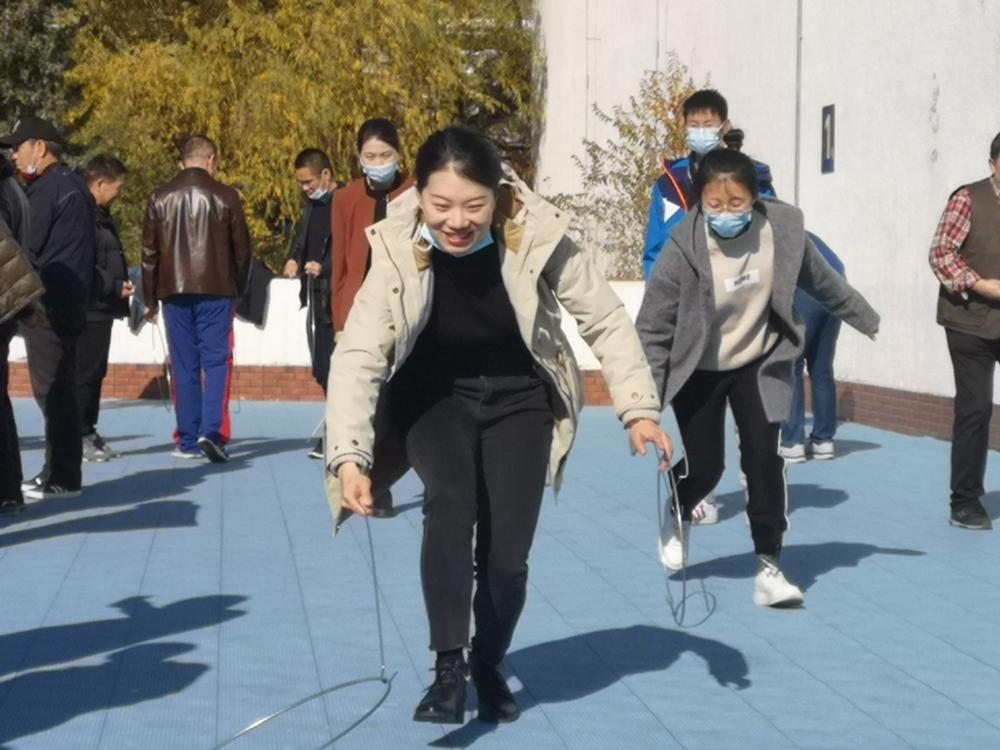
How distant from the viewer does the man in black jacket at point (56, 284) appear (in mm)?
9805

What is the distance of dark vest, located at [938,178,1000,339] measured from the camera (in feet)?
29.2

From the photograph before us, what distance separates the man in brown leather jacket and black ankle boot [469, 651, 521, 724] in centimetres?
692

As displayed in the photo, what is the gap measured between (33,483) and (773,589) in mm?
4812

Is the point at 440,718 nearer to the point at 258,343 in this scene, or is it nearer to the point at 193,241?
the point at 193,241

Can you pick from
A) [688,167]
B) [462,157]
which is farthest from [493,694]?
[688,167]

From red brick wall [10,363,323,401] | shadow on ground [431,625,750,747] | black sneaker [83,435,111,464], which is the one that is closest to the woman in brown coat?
black sneaker [83,435,111,464]

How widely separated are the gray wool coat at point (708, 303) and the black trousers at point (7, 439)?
3.18 meters

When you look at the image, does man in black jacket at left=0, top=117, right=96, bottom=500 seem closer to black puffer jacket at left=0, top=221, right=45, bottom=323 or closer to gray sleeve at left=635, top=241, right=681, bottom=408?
black puffer jacket at left=0, top=221, right=45, bottom=323

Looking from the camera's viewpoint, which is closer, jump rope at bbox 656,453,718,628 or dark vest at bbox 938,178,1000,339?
jump rope at bbox 656,453,718,628

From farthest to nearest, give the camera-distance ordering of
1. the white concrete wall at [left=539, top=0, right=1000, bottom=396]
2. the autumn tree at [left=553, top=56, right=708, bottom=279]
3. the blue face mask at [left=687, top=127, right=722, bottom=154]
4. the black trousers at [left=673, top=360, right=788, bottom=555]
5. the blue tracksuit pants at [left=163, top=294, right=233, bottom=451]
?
1. the autumn tree at [left=553, top=56, right=708, bottom=279]
2. the white concrete wall at [left=539, top=0, right=1000, bottom=396]
3. the blue tracksuit pants at [left=163, top=294, right=233, bottom=451]
4. the blue face mask at [left=687, top=127, right=722, bottom=154]
5. the black trousers at [left=673, top=360, right=788, bottom=555]

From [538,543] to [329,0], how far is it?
2022 cm

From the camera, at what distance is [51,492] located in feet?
33.0

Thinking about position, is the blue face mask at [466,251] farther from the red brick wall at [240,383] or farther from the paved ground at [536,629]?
the red brick wall at [240,383]

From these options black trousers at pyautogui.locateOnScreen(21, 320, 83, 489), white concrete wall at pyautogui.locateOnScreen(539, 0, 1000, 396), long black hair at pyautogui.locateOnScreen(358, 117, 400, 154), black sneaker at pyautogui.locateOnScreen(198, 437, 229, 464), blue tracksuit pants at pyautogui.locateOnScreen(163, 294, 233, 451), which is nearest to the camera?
long black hair at pyautogui.locateOnScreen(358, 117, 400, 154)
